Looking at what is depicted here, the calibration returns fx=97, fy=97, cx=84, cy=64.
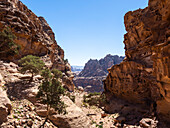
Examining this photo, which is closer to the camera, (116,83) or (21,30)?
(116,83)

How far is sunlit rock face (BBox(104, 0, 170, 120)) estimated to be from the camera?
671 inches

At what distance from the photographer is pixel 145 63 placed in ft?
98.4

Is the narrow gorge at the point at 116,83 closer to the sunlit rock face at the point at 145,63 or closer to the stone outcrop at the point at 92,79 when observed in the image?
the sunlit rock face at the point at 145,63

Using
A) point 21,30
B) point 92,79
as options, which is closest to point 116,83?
point 21,30

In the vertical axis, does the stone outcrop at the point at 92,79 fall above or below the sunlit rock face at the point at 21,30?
below

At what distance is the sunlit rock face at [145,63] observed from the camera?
17047 mm

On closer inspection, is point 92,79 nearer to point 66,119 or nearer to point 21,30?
point 21,30

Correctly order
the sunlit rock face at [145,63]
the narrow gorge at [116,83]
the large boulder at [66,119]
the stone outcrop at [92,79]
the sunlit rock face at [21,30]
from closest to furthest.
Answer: the narrow gorge at [116,83]
the sunlit rock face at [145,63]
the large boulder at [66,119]
the sunlit rock face at [21,30]
the stone outcrop at [92,79]

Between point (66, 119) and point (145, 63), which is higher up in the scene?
point (145, 63)

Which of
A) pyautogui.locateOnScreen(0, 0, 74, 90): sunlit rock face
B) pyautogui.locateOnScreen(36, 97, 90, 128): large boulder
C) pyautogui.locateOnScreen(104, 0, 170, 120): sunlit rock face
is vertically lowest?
pyautogui.locateOnScreen(36, 97, 90, 128): large boulder

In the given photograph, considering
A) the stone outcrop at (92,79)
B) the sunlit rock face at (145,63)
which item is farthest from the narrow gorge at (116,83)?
the stone outcrop at (92,79)

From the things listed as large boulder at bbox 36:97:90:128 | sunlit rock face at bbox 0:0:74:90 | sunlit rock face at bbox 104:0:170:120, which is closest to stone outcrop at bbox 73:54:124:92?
sunlit rock face at bbox 0:0:74:90

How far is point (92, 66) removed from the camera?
198 meters

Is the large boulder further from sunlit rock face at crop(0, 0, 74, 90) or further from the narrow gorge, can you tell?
sunlit rock face at crop(0, 0, 74, 90)
